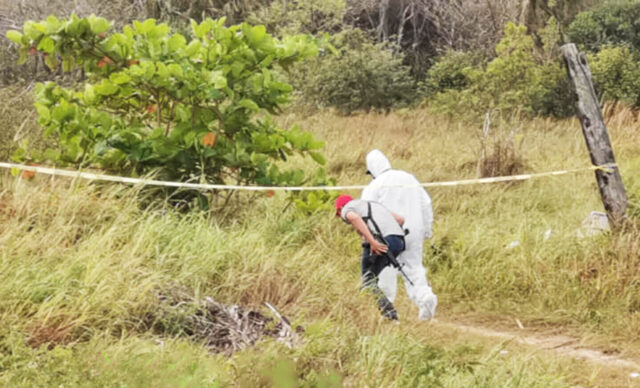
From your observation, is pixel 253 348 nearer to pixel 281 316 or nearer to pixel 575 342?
pixel 281 316

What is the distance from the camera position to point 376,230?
20.2 ft

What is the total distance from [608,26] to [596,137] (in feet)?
38.0

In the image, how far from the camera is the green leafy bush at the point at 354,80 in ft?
63.4

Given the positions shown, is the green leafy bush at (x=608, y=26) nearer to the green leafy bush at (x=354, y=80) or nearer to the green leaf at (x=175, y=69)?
the green leafy bush at (x=354, y=80)

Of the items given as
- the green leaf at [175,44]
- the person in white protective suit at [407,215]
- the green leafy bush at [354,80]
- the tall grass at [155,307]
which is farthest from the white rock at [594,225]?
the green leafy bush at [354,80]

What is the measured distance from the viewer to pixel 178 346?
4449mm

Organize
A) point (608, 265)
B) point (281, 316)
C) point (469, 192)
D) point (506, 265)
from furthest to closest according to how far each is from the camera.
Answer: point (469, 192)
point (506, 265)
point (608, 265)
point (281, 316)

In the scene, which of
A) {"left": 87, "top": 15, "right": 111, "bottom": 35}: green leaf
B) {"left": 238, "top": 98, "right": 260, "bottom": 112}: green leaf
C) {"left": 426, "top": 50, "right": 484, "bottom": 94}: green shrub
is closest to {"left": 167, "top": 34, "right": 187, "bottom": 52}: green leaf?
{"left": 87, "top": 15, "right": 111, "bottom": 35}: green leaf

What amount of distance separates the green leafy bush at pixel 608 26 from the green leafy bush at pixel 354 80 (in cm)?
399

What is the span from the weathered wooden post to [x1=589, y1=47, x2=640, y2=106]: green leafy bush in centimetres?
924

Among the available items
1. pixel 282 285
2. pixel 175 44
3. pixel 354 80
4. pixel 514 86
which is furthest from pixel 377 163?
pixel 354 80

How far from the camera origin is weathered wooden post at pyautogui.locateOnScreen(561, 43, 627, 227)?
7172mm

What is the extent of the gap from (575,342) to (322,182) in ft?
8.58

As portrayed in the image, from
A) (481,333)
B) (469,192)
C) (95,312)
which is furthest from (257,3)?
(95,312)
